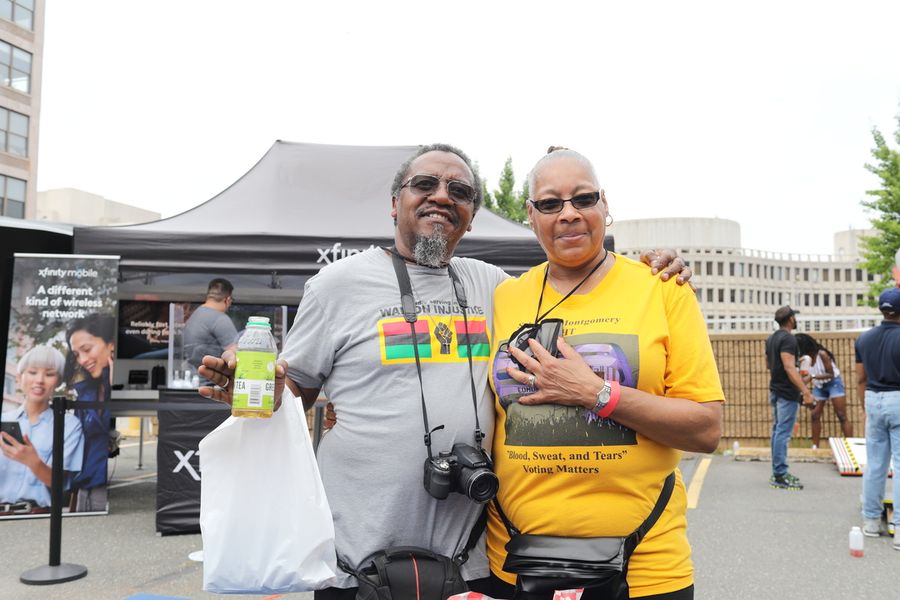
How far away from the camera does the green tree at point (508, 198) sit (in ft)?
80.0

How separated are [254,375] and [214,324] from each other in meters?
5.69

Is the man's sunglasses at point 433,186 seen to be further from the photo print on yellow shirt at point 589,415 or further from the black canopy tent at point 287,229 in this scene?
the black canopy tent at point 287,229

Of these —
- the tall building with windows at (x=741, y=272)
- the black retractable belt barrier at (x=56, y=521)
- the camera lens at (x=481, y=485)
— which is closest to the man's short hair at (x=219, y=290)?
the black retractable belt barrier at (x=56, y=521)

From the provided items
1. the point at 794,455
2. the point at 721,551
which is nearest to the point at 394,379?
the point at 721,551

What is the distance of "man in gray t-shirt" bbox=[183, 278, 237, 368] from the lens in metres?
7.05

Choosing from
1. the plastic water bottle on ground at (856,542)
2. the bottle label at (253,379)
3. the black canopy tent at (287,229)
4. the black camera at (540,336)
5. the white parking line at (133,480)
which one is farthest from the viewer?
the white parking line at (133,480)

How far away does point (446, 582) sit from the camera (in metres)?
1.83

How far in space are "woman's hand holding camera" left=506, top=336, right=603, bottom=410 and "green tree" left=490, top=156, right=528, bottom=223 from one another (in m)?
22.6

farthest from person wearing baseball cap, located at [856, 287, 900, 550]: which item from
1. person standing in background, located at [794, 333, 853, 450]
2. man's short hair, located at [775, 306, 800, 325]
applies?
person standing in background, located at [794, 333, 853, 450]

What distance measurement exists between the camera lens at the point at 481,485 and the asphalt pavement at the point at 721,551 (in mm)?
2333

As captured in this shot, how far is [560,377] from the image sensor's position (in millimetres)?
1778

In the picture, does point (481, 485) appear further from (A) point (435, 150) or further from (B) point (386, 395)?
(A) point (435, 150)

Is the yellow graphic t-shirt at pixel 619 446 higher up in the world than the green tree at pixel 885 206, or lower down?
lower down

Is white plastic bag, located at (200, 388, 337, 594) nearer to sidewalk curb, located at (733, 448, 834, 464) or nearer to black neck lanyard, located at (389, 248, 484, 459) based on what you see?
black neck lanyard, located at (389, 248, 484, 459)
